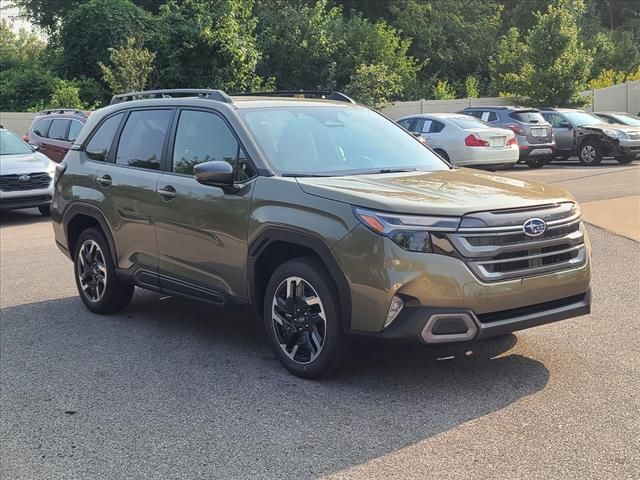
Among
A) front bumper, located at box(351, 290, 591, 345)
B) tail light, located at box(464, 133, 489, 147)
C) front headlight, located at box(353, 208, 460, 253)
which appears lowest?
tail light, located at box(464, 133, 489, 147)

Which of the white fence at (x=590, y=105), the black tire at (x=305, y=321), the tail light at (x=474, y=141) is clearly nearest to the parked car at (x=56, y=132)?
the tail light at (x=474, y=141)

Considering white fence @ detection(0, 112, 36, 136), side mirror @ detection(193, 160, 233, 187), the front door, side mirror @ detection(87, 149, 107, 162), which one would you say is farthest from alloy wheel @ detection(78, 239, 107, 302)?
white fence @ detection(0, 112, 36, 136)

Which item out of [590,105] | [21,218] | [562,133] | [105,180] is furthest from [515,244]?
[590,105]

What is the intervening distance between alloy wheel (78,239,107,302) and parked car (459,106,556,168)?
1509 cm

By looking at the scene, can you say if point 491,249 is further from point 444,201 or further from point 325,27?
point 325,27

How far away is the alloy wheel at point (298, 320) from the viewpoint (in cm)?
477

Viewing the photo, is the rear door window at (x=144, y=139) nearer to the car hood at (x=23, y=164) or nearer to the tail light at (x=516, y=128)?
the car hood at (x=23, y=164)

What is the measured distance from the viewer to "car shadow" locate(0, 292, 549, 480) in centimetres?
392

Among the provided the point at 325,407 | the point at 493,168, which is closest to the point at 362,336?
the point at 325,407

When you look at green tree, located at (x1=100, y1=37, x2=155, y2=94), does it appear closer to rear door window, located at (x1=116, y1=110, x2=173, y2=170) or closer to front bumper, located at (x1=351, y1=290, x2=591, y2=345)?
rear door window, located at (x1=116, y1=110, x2=173, y2=170)

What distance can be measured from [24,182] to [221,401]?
10.3 meters

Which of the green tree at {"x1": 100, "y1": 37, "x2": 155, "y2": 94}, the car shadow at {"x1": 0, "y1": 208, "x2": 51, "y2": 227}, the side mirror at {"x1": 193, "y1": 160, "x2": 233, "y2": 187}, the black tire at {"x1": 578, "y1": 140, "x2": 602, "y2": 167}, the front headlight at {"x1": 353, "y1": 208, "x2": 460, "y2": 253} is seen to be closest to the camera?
the front headlight at {"x1": 353, "y1": 208, "x2": 460, "y2": 253}

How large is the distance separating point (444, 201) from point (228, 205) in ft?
5.25

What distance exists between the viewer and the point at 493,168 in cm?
1894
